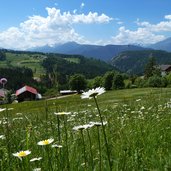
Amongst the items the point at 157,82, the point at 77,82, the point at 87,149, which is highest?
the point at 87,149

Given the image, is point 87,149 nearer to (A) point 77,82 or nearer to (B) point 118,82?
(B) point 118,82

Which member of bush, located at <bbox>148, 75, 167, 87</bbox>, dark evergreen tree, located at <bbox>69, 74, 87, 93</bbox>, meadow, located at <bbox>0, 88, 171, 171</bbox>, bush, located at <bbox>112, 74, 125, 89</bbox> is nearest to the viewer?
meadow, located at <bbox>0, 88, 171, 171</bbox>

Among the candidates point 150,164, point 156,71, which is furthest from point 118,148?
point 156,71

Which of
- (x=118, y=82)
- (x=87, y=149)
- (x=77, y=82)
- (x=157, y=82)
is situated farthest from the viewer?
(x=77, y=82)

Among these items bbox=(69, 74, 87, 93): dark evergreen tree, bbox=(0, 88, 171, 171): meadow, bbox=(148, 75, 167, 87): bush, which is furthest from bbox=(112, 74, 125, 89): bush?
bbox=(0, 88, 171, 171): meadow

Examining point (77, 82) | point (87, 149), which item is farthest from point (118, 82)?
point (87, 149)

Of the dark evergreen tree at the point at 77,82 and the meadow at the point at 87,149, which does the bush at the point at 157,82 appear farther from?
the meadow at the point at 87,149

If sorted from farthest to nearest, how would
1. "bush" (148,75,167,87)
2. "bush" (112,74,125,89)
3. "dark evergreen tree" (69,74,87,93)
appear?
"dark evergreen tree" (69,74,87,93)
"bush" (112,74,125,89)
"bush" (148,75,167,87)

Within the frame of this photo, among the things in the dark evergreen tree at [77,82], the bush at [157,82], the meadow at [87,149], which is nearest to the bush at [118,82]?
the dark evergreen tree at [77,82]

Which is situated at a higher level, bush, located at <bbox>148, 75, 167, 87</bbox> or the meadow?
the meadow

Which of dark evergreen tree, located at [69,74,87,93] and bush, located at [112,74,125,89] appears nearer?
bush, located at [112,74,125,89]

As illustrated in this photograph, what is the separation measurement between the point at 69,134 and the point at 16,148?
120cm

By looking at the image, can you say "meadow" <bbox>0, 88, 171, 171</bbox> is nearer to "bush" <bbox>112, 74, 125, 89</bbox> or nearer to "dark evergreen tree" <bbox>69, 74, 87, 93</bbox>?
"bush" <bbox>112, 74, 125, 89</bbox>

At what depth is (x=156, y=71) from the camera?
500ft
